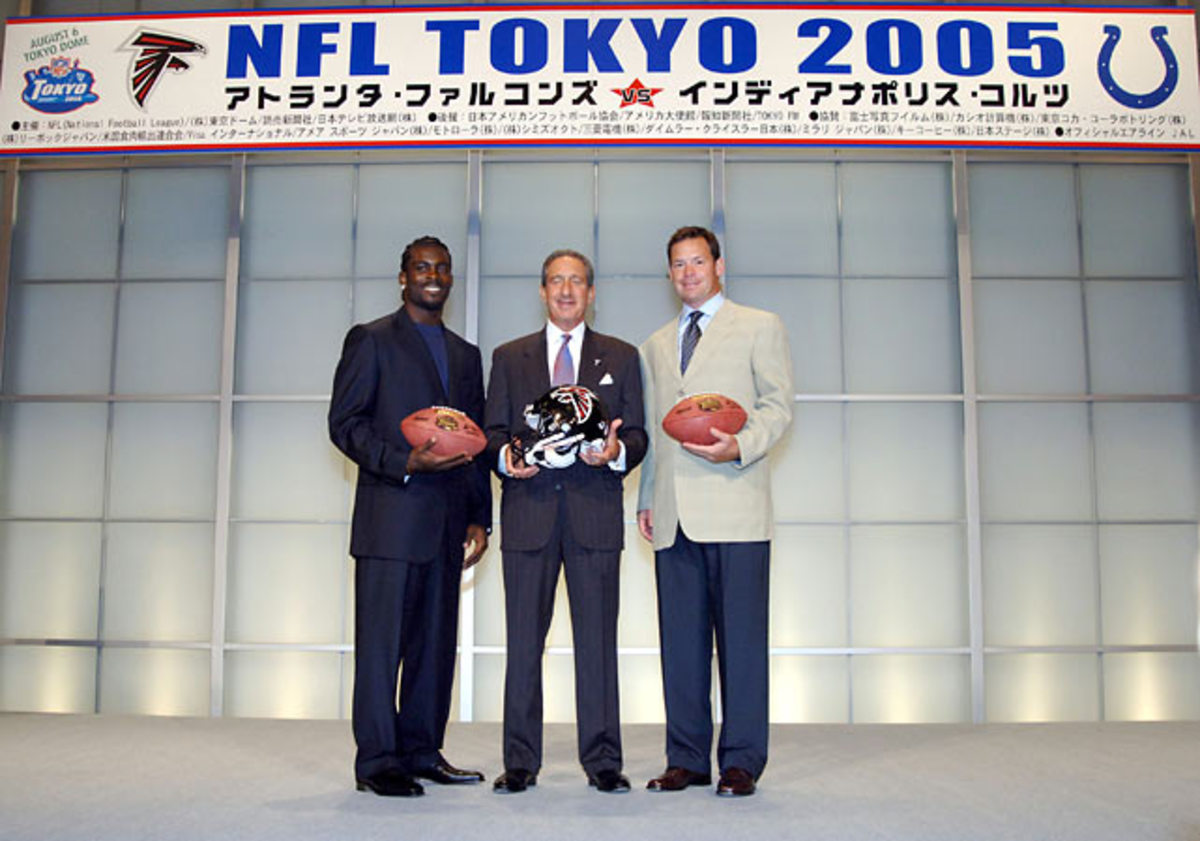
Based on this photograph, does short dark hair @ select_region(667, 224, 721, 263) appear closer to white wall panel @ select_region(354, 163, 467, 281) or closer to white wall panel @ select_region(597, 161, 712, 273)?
white wall panel @ select_region(597, 161, 712, 273)

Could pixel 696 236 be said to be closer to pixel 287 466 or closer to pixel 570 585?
pixel 570 585

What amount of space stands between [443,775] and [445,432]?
121 centimetres

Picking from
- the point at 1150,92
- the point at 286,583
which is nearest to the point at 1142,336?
the point at 1150,92

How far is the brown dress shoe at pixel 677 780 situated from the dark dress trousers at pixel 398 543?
0.78 meters

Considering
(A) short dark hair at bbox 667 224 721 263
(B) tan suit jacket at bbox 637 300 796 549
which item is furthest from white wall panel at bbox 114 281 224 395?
(A) short dark hair at bbox 667 224 721 263

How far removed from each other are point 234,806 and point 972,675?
424cm

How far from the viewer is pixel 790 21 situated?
18.7 feet

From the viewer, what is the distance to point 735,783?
131 inches

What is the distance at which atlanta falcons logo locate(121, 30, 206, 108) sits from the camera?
5820 millimetres

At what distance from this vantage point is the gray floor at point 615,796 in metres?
2.88

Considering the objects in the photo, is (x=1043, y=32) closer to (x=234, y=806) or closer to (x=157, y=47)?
(x=157, y=47)

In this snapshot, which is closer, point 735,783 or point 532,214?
point 735,783

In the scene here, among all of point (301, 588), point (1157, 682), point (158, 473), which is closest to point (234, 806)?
point (301, 588)

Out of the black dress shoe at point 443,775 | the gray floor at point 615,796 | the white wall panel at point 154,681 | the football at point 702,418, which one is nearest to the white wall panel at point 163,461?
the white wall panel at point 154,681
